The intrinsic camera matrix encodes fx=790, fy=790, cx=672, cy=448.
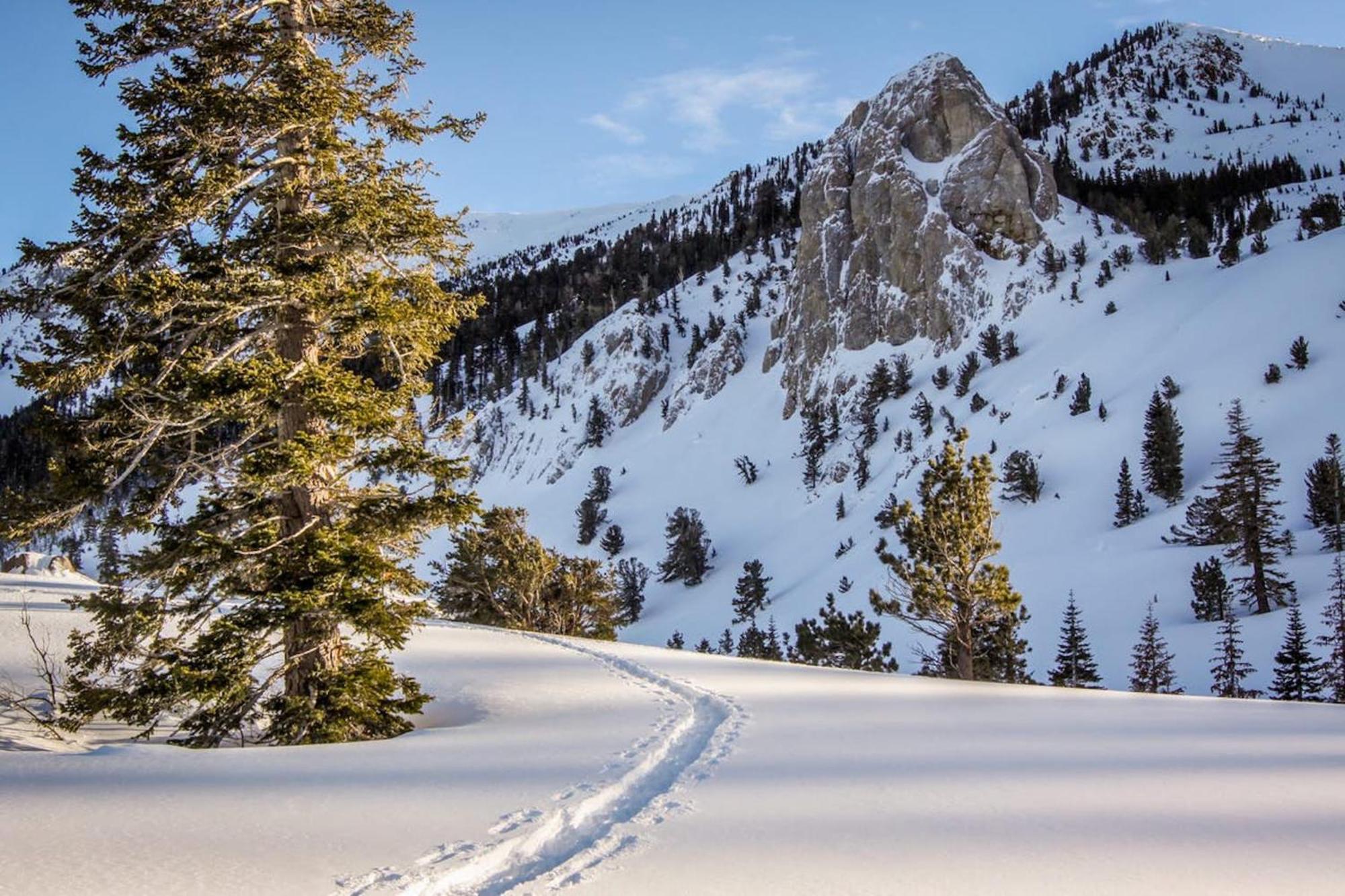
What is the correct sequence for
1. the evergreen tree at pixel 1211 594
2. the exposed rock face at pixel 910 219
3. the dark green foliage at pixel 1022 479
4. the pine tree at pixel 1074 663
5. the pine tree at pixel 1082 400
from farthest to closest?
1. the exposed rock face at pixel 910 219
2. the pine tree at pixel 1082 400
3. the dark green foliage at pixel 1022 479
4. the evergreen tree at pixel 1211 594
5. the pine tree at pixel 1074 663

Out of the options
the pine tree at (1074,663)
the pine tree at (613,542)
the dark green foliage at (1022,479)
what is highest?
the dark green foliage at (1022,479)

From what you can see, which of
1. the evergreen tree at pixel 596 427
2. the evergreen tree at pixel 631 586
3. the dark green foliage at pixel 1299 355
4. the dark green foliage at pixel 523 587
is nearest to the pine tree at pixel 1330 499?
the dark green foliage at pixel 1299 355

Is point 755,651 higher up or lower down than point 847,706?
lower down

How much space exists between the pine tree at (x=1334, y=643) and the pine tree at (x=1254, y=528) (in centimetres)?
199

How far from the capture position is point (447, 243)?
9.72m

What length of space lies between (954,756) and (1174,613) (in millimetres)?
26435

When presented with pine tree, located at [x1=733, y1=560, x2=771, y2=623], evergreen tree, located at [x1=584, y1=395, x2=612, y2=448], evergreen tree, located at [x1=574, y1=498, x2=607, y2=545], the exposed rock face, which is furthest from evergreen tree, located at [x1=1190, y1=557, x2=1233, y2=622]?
evergreen tree, located at [x1=584, y1=395, x2=612, y2=448]

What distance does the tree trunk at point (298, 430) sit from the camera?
8625 millimetres

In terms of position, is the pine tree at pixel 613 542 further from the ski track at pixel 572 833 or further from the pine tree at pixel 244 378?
the ski track at pixel 572 833

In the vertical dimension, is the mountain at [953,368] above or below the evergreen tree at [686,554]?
above

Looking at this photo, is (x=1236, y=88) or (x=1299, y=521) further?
(x=1236, y=88)

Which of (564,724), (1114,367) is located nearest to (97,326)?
(564,724)

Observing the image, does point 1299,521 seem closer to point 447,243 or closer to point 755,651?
point 755,651

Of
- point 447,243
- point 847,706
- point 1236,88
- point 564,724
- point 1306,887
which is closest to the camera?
point 1306,887
